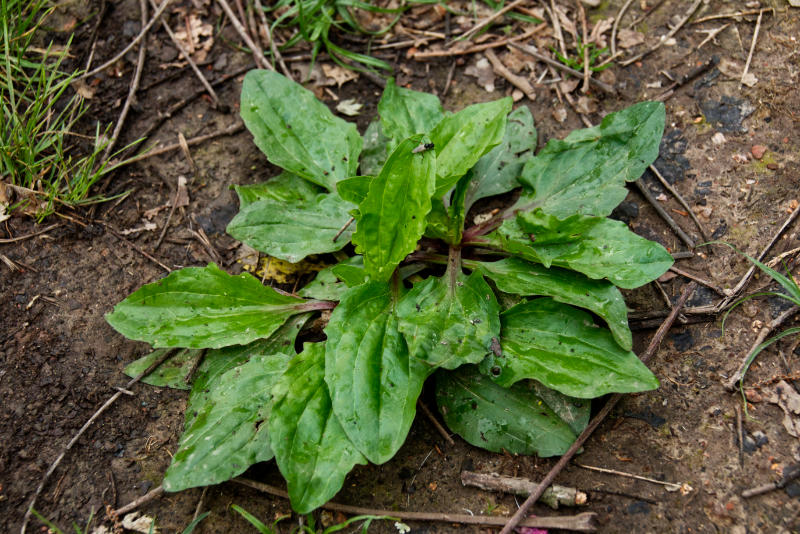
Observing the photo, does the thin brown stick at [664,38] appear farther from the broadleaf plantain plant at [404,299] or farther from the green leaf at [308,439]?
the green leaf at [308,439]

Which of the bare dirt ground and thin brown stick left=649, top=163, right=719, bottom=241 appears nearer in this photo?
the bare dirt ground

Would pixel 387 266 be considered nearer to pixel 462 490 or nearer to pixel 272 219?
pixel 272 219

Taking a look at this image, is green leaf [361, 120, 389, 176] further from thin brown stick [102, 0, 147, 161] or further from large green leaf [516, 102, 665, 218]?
thin brown stick [102, 0, 147, 161]

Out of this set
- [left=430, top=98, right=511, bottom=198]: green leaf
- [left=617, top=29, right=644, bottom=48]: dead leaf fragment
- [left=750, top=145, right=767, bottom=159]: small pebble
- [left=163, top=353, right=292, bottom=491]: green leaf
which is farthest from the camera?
[left=617, top=29, right=644, bottom=48]: dead leaf fragment

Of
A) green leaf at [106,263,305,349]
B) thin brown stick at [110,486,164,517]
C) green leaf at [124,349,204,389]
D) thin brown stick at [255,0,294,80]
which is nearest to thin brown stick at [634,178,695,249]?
green leaf at [106,263,305,349]

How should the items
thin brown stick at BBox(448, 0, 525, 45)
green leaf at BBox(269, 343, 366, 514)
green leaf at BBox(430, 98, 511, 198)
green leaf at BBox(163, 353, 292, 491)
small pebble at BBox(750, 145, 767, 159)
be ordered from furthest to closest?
thin brown stick at BBox(448, 0, 525, 45) < small pebble at BBox(750, 145, 767, 159) < green leaf at BBox(430, 98, 511, 198) < green leaf at BBox(163, 353, 292, 491) < green leaf at BBox(269, 343, 366, 514)

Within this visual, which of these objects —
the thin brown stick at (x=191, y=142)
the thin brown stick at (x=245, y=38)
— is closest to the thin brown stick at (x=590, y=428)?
the thin brown stick at (x=191, y=142)

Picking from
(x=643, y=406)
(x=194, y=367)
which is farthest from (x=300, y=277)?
(x=643, y=406)
